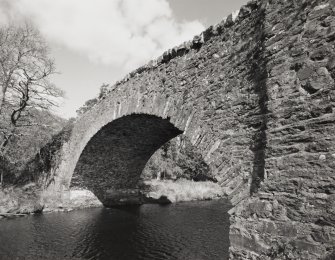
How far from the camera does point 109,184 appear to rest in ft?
55.0

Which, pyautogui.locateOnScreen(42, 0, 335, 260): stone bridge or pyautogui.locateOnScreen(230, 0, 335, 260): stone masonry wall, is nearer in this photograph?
pyautogui.locateOnScreen(230, 0, 335, 260): stone masonry wall

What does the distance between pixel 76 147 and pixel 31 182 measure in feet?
13.6

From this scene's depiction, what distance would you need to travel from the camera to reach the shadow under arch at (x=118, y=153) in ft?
39.7

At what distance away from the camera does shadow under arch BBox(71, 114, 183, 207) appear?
39.7 feet

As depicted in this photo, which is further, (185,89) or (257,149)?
(185,89)

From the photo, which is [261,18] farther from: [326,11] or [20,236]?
[20,236]

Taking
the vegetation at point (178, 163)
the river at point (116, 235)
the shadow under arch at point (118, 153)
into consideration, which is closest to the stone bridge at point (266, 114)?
the shadow under arch at point (118, 153)

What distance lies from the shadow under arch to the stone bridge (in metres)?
3.55

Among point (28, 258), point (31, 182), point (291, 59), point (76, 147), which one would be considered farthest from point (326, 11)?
point (31, 182)

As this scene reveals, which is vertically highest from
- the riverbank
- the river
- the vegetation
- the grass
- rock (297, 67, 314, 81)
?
the vegetation

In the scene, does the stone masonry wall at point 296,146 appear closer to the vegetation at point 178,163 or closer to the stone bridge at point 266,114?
the stone bridge at point 266,114

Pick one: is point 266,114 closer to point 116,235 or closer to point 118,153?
point 116,235

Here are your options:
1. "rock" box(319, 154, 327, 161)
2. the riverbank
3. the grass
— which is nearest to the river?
the riverbank

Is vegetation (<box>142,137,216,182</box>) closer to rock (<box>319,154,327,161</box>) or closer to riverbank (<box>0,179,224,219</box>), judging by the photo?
riverbank (<box>0,179,224,219</box>)
